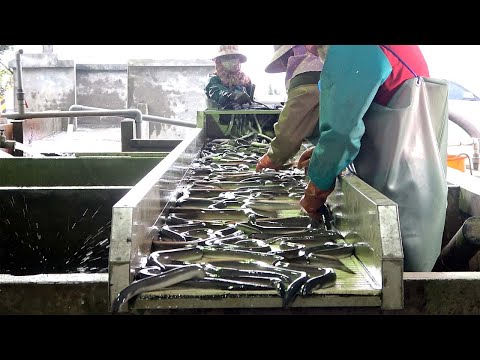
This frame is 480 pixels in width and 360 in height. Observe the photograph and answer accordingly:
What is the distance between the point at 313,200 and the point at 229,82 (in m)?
5.37

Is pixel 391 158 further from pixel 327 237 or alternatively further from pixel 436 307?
pixel 436 307

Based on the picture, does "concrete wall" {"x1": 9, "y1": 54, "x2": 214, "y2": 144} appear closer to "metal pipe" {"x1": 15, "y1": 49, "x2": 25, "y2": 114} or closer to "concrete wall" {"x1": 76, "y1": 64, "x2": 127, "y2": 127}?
"concrete wall" {"x1": 76, "y1": 64, "x2": 127, "y2": 127}

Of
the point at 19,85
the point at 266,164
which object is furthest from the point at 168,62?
the point at 266,164

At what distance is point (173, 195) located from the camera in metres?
3.36

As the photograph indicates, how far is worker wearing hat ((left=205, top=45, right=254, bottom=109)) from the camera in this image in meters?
7.48

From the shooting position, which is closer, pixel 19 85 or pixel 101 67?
pixel 19 85

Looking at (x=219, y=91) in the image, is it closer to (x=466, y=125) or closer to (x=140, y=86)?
(x=466, y=125)

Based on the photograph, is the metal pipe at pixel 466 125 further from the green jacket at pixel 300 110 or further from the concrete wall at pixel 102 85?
the concrete wall at pixel 102 85

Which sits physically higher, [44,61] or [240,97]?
[44,61]

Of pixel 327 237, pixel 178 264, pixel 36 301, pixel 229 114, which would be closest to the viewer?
Result: pixel 36 301

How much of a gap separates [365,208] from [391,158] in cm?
35

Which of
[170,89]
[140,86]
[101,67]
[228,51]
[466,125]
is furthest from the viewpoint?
[101,67]

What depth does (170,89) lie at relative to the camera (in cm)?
1373
